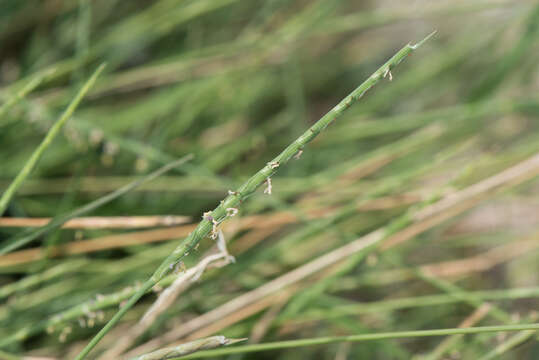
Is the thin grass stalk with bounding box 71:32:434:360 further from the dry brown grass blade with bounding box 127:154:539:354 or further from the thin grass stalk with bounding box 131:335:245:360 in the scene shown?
the dry brown grass blade with bounding box 127:154:539:354

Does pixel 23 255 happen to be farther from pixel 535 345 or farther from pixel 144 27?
pixel 535 345

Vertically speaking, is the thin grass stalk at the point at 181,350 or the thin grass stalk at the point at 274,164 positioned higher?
the thin grass stalk at the point at 274,164

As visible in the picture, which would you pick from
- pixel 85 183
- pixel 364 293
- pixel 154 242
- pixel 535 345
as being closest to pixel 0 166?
pixel 85 183

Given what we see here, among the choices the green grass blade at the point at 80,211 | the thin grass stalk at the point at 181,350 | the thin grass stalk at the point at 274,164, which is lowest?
the thin grass stalk at the point at 181,350

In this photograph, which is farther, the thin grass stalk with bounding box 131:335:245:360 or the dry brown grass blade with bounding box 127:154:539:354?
the dry brown grass blade with bounding box 127:154:539:354

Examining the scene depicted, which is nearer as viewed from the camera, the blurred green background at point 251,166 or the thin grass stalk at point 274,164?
the thin grass stalk at point 274,164

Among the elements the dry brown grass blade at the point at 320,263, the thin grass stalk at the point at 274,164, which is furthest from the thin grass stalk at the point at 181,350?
the dry brown grass blade at the point at 320,263

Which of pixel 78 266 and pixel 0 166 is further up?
pixel 0 166

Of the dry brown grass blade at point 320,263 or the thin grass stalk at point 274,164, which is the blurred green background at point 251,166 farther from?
the thin grass stalk at point 274,164

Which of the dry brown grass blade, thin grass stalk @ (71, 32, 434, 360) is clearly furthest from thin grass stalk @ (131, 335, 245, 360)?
the dry brown grass blade
